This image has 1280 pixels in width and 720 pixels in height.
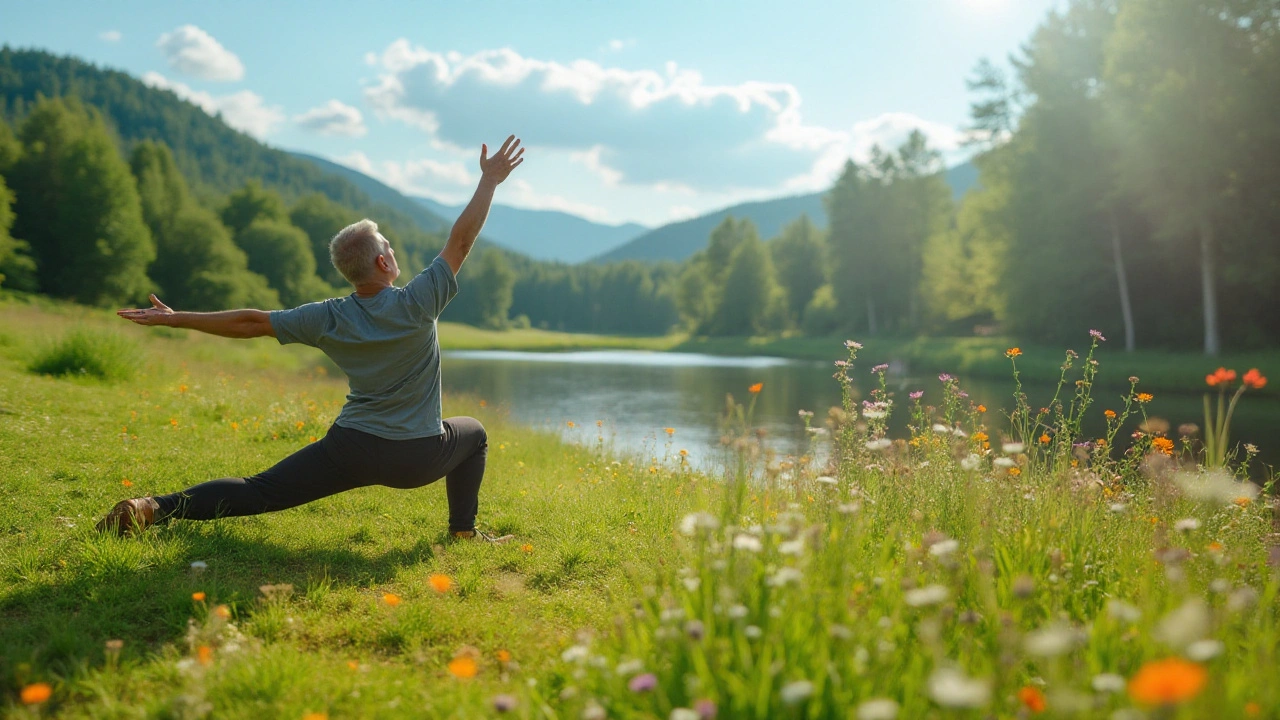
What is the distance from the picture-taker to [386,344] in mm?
4434

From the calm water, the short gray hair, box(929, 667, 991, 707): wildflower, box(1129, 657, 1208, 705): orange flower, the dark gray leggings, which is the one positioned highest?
the short gray hair

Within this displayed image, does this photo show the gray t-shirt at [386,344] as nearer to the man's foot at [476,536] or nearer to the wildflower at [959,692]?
the man's foot at [476,536]

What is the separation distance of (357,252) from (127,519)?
2.01 metres

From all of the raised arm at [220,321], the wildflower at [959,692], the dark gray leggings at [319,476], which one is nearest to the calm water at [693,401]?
the dark gray leggings at [319,476]

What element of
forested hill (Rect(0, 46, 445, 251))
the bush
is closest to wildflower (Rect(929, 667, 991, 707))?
the bush

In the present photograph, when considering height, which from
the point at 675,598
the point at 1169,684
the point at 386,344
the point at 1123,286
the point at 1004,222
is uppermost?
the point at 1004,222

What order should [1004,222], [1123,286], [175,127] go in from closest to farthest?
[1123,286], [1004,222], [175,127]

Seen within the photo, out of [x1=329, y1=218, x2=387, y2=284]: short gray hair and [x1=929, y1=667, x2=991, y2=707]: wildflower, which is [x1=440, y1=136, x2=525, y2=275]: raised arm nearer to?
[x1=329, y1=218, x2=387, y2=284]: short gray hair

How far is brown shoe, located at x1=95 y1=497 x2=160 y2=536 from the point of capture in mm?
4242

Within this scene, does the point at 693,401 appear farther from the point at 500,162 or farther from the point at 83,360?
the point at 500,162

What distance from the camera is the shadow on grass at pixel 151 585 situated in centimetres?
305

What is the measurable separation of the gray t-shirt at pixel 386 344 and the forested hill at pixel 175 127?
468ft

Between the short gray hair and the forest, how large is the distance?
22583 mm

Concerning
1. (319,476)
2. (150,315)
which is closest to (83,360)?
(150,315)
